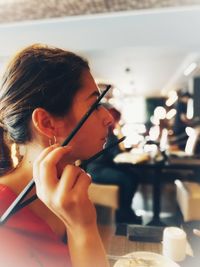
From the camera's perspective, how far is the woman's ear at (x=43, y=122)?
1.71 feet

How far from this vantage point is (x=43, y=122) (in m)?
0.53

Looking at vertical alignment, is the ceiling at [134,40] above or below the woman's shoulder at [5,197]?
above

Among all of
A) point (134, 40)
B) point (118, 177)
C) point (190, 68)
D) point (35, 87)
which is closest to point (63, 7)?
point (134, 40)

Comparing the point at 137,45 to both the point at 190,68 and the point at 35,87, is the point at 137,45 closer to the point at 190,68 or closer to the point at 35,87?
the point at 190,68

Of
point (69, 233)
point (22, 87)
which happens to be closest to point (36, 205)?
point (69, 233)

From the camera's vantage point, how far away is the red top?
49 centimetres

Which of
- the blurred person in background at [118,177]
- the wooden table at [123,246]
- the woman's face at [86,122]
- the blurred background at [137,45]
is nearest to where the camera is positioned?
the woman's face at [86,122]

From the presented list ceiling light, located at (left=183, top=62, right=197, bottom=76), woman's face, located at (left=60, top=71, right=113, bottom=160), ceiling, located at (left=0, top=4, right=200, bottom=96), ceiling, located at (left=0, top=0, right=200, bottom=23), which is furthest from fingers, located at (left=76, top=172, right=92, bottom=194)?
ceiling, located at (left=0, top=0, right=200, bottom=23)

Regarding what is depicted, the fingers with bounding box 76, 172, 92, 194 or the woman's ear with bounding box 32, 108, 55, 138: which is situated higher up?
the woman's ear with bounding box 32, 108, 55, 138

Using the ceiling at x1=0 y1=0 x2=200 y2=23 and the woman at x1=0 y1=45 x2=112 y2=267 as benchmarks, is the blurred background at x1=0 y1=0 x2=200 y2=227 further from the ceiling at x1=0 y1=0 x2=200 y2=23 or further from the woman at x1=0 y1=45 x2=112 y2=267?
the woman at x1=0 y1=45 x2=112 y2=267

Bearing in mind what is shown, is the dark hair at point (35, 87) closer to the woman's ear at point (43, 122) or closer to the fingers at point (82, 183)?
the woman's ear at point (43, 122)

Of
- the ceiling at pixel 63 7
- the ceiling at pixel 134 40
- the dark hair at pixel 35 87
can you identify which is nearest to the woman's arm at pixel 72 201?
the dark hair at pixel 35 87

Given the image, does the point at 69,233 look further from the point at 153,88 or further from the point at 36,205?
the point at 153,88

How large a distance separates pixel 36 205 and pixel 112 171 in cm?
102
